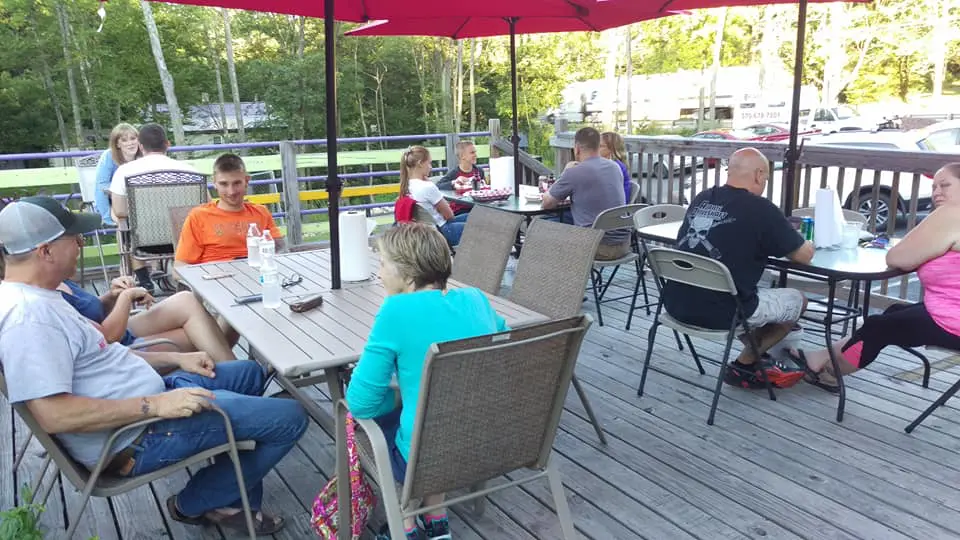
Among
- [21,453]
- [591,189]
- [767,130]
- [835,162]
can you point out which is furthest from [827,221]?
[767,130]

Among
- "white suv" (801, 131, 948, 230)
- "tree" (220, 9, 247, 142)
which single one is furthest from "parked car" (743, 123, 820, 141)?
"tree" (220, 9, 247, 142)

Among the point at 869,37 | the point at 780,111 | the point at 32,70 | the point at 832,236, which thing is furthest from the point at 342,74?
the point at 832,236

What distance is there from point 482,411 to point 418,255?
46 cm

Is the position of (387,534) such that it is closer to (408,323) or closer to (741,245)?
(408,323)

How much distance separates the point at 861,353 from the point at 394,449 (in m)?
2.38

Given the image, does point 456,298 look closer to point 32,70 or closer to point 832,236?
point 832,236

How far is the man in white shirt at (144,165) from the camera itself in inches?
195

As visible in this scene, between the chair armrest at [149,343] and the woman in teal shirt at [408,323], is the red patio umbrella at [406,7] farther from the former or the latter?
the woman in teal shirt at [408,323]

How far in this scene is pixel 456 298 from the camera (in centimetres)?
185

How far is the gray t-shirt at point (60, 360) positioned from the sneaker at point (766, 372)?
8.84 feet

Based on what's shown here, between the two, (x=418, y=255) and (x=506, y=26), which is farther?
(x=506, y=26)

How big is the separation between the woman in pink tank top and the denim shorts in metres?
2.24

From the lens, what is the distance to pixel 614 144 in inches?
213

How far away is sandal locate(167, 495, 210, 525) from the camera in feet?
7.57
